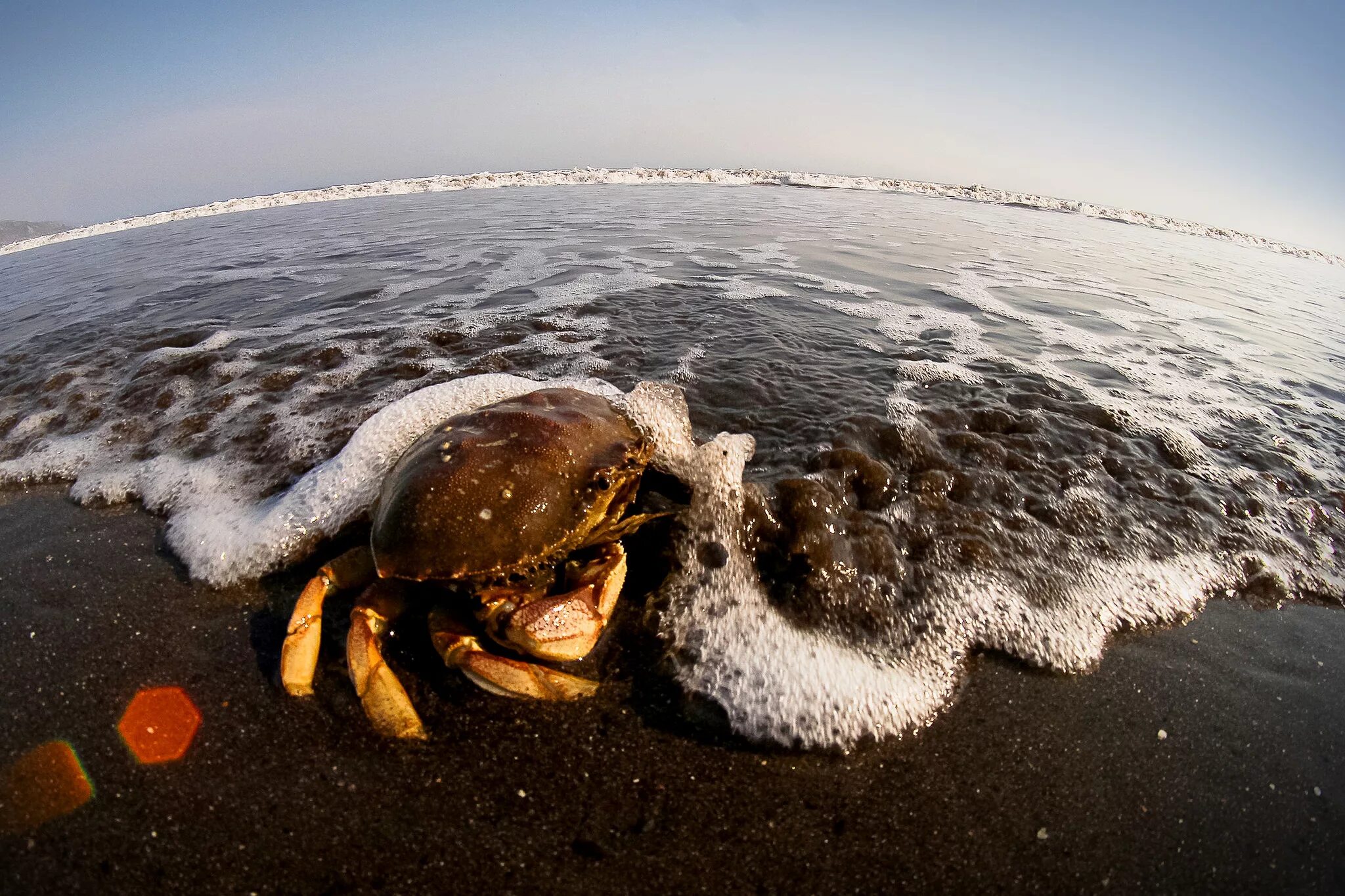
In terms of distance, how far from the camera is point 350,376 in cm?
439

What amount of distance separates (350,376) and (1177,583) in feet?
17.9

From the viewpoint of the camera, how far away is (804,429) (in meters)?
3.54

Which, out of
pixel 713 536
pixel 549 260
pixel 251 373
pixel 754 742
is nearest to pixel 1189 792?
pixel 754 742

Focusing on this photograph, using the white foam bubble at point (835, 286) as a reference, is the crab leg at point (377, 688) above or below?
below

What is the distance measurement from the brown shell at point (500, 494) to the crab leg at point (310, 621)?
7.7 inches

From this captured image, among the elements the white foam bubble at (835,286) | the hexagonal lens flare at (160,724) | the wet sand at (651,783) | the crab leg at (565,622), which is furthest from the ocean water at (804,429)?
the hexagonal lens flare at (160,724)

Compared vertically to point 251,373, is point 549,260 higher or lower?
higher

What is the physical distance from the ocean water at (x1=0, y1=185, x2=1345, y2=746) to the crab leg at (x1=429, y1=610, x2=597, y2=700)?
1.60 feet

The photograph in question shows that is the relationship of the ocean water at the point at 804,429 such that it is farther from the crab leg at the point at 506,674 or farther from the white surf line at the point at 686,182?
the white surf line at the point at 686,182

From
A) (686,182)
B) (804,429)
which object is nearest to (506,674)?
(804,429)

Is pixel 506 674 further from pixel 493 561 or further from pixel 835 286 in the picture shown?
pixel 835 286

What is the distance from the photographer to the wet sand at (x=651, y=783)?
1.61 m

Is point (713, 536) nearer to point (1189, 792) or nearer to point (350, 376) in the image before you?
point (1189, 792)

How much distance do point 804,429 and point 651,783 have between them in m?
2.31
